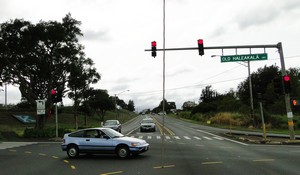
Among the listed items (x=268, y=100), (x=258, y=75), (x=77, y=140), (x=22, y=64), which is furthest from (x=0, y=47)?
(x=258, y=75)

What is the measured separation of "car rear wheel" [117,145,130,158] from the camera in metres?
15.1

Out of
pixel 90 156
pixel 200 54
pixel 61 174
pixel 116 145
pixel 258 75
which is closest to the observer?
pixel 61 174

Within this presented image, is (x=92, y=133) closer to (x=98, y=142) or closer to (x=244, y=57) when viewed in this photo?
(x=98, y=142)

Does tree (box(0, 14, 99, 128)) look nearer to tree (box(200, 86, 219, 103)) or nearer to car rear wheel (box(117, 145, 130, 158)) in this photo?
car rear wheel (box(117, 145, 130, 158))

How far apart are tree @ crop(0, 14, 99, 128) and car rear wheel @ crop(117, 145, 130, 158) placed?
67.2 feet

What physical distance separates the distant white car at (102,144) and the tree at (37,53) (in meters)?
18.7

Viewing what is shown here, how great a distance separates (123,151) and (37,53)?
73.1 ft

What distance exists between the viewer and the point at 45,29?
33000 mm

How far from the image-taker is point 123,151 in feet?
49.6

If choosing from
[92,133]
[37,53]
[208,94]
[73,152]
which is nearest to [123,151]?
[92,133]

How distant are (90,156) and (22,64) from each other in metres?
20.5

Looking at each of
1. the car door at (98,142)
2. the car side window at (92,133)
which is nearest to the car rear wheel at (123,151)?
the car door at (98,142)

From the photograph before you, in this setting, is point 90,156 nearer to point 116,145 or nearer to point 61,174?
point 116,145

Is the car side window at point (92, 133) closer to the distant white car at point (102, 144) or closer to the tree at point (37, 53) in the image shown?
the distant white car at point (102, 144)
